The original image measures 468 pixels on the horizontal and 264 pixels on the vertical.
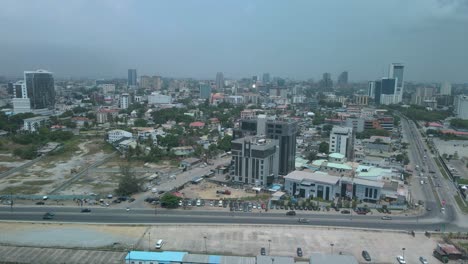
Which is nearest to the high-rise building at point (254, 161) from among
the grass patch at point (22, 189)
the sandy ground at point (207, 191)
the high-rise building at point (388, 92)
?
the sandy ground at point (207, 191)

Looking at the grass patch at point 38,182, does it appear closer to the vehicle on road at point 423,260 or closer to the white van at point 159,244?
the white van at point 159,244

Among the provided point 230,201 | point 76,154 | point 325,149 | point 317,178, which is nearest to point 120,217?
point 230,201

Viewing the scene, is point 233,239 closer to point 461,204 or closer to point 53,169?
point 461,204

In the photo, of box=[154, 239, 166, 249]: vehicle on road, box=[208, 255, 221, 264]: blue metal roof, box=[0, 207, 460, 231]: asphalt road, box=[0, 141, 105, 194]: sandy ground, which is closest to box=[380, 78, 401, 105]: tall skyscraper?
box=[0, 141, 105, 194]: sandy ground

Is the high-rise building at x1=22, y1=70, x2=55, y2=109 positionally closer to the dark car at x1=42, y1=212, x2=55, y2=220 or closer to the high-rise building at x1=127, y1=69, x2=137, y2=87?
the dark car at x1=42, y1=212, x2=55, y2=220

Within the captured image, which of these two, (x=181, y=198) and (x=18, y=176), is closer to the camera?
(x=181, y=198)

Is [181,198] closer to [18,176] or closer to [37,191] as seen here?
[37,191]

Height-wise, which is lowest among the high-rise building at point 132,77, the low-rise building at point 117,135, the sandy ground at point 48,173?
the sandy ground at point 48,173
